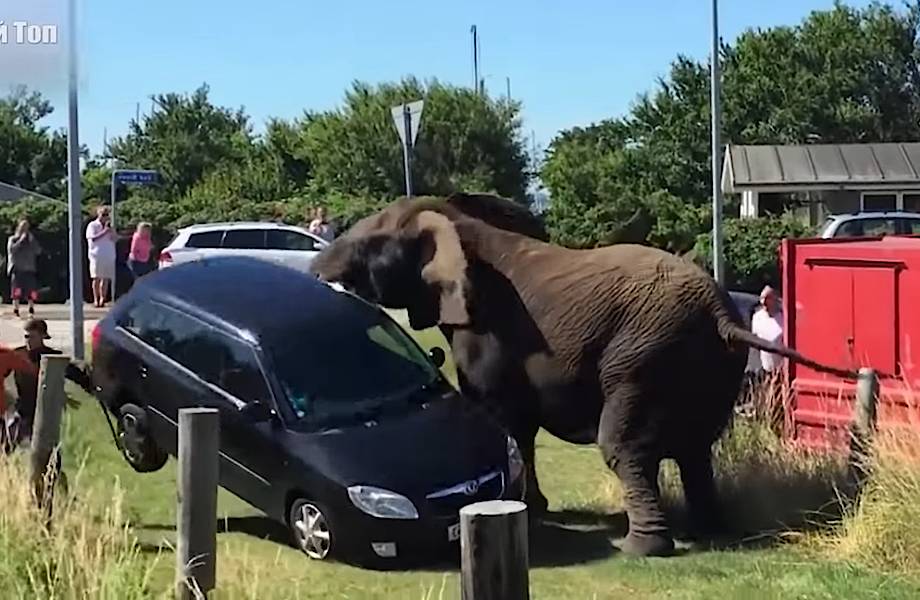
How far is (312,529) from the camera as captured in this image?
927 cm

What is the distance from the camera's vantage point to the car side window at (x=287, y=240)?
2756cm

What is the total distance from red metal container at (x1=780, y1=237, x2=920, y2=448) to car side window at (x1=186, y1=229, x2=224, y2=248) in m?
16.3

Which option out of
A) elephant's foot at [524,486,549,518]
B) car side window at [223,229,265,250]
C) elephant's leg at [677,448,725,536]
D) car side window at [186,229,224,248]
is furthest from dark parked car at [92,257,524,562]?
car side window at [223,229,265,250]

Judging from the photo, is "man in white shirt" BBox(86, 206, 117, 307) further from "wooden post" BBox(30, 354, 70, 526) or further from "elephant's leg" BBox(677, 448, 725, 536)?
"wooden post" BBox(30, 354, 70, 526)

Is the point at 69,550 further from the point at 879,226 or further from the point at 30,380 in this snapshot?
the point at 879,226

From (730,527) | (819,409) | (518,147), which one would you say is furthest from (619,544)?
(518,147)

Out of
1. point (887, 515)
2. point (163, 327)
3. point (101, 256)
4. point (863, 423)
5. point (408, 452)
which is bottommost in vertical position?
point (887, 515)

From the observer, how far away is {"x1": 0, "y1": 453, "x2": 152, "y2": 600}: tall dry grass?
6.18m

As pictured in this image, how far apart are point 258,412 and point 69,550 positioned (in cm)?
291

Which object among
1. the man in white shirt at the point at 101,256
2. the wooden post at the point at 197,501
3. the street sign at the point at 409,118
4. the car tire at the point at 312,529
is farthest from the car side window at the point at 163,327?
the man in white shirt at the point at 101,256

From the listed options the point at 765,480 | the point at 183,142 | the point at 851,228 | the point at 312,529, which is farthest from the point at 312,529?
the point at 183,142

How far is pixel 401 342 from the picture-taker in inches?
415

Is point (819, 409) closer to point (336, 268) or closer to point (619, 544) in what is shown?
point (619, 544)

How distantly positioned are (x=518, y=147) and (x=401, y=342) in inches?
2050
